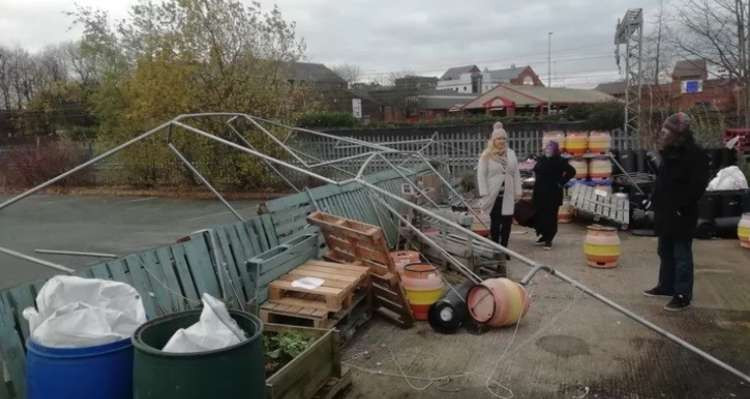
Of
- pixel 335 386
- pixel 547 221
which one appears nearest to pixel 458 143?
pixel 547 221

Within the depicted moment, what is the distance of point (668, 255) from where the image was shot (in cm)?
579

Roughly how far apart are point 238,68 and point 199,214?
447 centimetres

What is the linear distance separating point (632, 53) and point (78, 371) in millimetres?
18733

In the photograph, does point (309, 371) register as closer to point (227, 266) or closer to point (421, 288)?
point (227, 266)

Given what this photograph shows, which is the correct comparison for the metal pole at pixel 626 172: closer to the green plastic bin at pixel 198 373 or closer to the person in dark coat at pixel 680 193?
the person in dark coat at pixel 680 193

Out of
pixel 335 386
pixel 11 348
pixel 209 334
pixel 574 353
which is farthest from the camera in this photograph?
pixel 574 353

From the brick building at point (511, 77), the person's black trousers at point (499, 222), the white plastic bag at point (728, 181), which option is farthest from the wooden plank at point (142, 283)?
the brick building at point (511, 77)

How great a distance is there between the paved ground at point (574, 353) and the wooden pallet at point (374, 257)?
191 mm

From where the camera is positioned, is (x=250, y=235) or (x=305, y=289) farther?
(x=250, y=235)

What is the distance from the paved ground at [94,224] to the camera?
940cm

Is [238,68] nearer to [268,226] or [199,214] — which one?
[199,214]

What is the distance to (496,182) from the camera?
7.61 meters

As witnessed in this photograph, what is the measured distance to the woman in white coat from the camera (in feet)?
25.1

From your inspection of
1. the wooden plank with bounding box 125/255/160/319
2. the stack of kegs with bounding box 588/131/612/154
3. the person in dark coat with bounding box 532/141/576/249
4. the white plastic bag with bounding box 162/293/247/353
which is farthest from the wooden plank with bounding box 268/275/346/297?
the stack of kegs with bounding box 588/131/612/154
